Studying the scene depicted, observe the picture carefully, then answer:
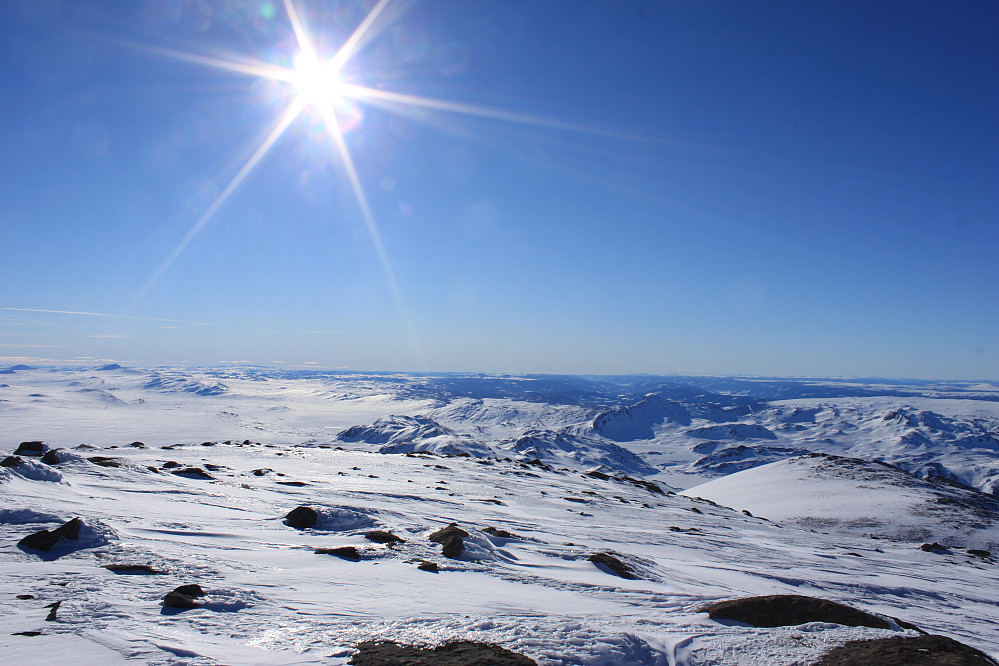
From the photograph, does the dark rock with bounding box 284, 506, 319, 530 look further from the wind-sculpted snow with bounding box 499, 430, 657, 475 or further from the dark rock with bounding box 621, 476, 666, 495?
the wind-sculpted snow with bounding box 499, 430, 657, 475

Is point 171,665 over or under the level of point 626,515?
over

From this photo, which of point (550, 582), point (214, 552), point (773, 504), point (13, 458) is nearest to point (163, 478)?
point (13, 458)

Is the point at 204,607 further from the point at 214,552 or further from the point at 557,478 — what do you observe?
the point at 557,478

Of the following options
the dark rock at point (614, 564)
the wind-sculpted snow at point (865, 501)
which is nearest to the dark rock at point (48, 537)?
the dark rock at point (614, 564)

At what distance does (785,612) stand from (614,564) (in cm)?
417

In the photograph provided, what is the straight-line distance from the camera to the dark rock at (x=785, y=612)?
7137mm

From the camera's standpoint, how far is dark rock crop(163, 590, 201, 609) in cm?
596

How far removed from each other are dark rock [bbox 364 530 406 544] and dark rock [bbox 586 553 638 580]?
14.8 ft

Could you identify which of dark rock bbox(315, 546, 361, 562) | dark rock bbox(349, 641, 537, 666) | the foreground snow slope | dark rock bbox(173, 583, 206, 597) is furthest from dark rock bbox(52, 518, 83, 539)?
dark rock bbox(349, 641, 537, 666)

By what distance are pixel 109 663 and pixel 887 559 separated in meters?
25.2

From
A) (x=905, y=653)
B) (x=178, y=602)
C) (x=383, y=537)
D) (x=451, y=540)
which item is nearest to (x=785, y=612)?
(x=905, y=653)

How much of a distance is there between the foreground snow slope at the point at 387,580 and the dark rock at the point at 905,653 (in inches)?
12.5

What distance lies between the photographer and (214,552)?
8.79 meters

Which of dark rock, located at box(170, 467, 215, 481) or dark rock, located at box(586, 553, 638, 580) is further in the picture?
dark rock, located at box(170, 467, 215, 481)
